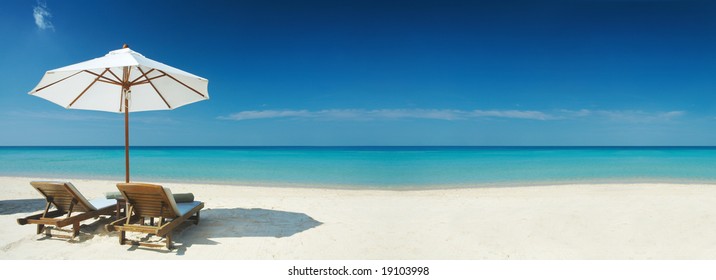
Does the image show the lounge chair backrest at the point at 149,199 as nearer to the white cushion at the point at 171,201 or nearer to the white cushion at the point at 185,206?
the white cushion at the point at 171,201

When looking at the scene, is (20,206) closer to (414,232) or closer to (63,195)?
(63,195)

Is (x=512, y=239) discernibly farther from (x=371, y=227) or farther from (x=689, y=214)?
(x=689, y=214)

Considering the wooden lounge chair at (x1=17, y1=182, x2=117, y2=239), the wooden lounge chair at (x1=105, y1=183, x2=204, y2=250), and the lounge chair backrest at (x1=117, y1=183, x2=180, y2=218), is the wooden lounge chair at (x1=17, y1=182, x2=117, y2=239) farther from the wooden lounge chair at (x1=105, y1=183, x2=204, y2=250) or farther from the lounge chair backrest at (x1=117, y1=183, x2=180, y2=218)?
the lounge chair backrest at (x1=117, y1=183, x2=180, y2=218)

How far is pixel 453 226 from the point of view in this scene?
558cm

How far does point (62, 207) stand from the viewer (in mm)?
4844

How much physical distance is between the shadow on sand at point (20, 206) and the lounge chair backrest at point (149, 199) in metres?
3.70

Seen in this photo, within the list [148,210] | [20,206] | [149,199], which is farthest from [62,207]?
[20,206]

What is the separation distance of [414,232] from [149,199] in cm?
349

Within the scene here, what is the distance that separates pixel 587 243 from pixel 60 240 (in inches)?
263

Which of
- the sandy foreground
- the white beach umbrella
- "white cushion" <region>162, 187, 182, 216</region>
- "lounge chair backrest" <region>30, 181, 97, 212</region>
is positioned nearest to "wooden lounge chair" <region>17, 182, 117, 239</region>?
"lounge chair backrest" <region>30, 181, 97, 212</region>

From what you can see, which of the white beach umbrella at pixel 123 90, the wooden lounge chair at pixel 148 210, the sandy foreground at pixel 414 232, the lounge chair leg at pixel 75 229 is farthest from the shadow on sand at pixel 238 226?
the white beach umbrella at pixel 123 90

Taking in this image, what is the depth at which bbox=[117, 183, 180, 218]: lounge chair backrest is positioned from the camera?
4082 mm

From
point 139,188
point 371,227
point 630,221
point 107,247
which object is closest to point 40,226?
point 107,247
